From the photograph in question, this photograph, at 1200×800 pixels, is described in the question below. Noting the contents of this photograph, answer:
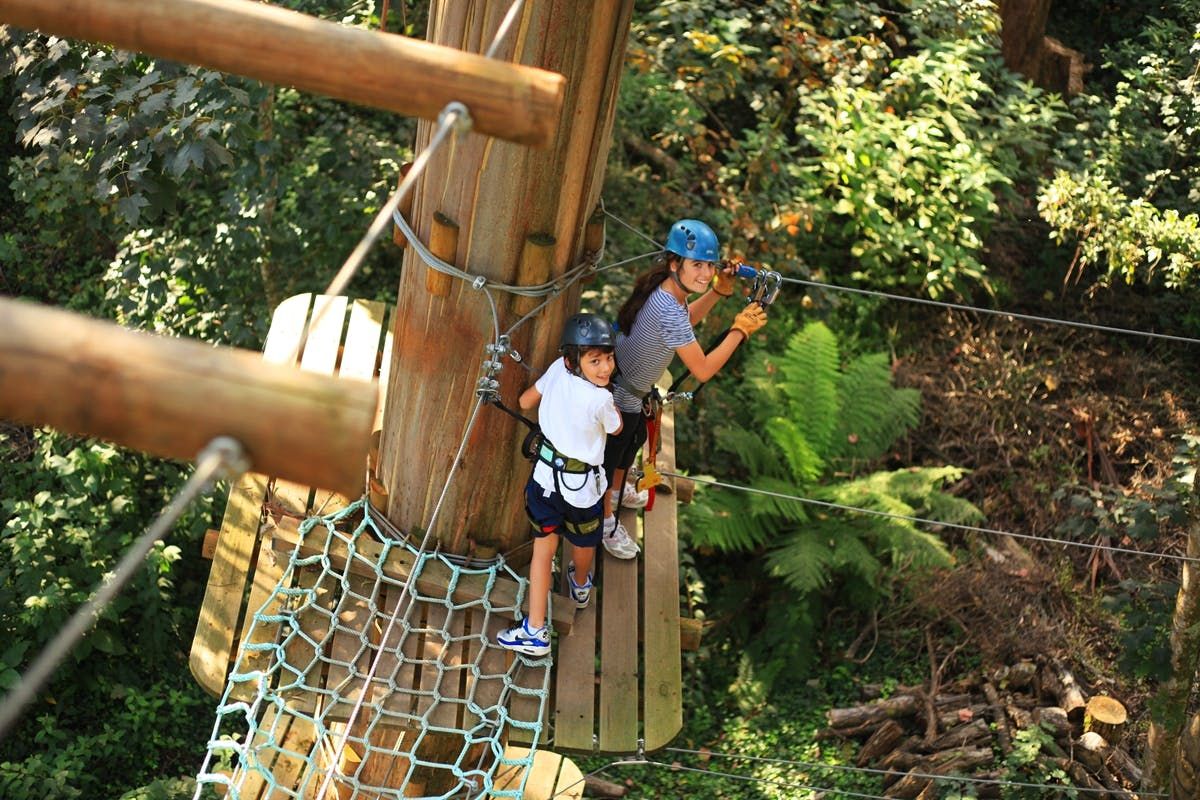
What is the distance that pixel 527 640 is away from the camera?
13.0 feet

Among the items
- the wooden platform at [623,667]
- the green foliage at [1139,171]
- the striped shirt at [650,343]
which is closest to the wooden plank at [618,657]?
the wooden platform at [623,667]

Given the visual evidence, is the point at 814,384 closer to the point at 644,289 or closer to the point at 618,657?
the point at 644,289

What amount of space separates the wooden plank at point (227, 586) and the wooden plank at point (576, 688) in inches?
42.0

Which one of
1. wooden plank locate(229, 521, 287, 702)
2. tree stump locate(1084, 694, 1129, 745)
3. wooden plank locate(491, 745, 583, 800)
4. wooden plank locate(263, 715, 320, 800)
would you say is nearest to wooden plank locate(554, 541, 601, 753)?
wooden plank locate(229, 521, 287, 702)

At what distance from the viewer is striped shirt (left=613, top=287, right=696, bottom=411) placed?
4062 millimetres

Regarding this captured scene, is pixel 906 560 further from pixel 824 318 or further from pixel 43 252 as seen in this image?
pixel 43 252

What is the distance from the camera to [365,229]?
6.94m

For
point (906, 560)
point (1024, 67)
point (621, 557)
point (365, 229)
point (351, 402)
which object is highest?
point (1024, 67)

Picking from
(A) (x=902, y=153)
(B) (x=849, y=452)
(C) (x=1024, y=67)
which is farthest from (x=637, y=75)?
(C) (x=1024, y=67)

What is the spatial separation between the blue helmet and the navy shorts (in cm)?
61

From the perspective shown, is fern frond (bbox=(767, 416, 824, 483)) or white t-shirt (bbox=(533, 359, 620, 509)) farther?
fern frond (bbox=(767, 416, 824, 483))

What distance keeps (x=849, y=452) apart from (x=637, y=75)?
2.68m

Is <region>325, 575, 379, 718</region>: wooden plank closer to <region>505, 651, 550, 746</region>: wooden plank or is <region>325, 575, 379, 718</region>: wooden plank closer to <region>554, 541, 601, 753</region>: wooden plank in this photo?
<region>505, 651, 550, 746</region>: wooden plank

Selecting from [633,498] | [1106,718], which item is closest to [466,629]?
[633,498]
